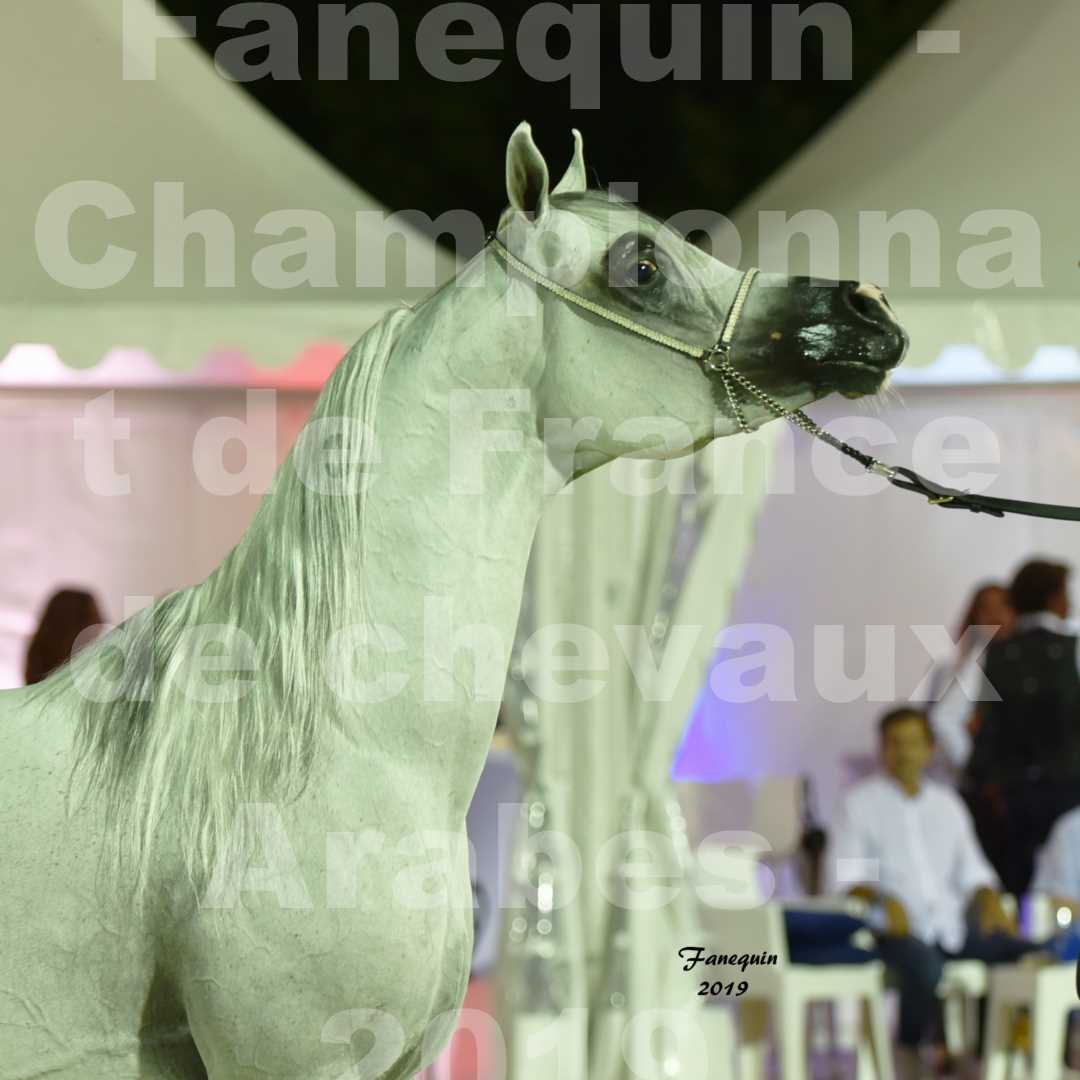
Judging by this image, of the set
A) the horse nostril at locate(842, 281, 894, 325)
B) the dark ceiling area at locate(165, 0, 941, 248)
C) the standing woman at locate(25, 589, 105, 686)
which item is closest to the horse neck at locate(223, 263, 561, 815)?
the horse nostril at locate(842, 281, 894, 325)

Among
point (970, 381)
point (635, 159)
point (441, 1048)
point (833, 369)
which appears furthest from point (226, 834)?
point (970, 381)

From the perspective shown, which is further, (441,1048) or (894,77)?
(894,77)

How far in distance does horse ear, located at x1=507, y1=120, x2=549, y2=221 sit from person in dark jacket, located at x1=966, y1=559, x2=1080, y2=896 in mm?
3278

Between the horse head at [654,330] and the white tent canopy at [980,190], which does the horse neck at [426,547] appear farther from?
the white tent canopy at [980,190]

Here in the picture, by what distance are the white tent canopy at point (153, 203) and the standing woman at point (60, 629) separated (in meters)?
1.24

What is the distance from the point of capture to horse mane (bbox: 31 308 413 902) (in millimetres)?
1234

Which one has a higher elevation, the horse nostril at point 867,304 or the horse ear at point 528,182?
the horse ear at point 528,182

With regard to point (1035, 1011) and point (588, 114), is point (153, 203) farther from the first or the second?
point (1035, 1011)

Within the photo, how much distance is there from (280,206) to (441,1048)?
84.5 inches

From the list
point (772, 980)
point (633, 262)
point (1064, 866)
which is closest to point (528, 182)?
point (633, 262)

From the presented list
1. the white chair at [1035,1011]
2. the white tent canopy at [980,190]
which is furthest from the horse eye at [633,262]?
the white chair at [1035,1011]

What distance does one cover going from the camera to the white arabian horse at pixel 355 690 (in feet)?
4.01

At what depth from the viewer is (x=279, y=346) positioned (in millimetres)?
3102

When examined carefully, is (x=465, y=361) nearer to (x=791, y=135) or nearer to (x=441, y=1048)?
(x=441, y=1048)
